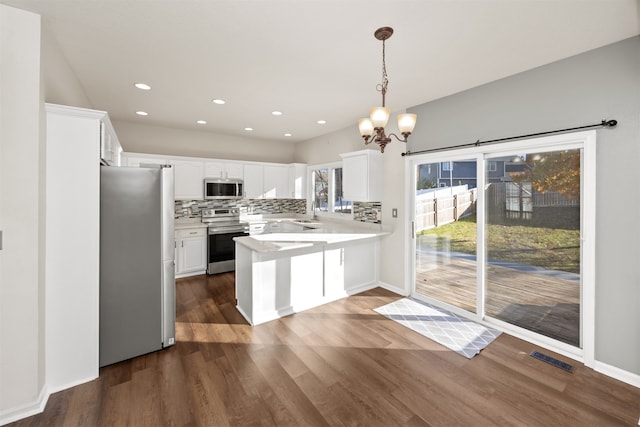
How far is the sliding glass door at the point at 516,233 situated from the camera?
8.32ft

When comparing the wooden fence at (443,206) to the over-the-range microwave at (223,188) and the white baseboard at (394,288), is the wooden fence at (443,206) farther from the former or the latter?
the over-the-range microwave at (223,188)

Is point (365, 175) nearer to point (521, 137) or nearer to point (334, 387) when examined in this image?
point (521, 137)

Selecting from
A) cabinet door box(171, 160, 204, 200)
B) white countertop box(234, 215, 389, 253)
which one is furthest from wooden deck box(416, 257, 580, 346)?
cabinet door box(171, 160, 204, 200)

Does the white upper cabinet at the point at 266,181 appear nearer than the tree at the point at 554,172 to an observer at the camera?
No

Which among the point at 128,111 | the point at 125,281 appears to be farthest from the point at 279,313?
the point at 128,111

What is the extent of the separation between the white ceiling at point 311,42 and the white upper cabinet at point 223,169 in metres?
1.72

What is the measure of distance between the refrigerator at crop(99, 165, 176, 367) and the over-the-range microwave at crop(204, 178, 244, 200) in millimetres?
2593

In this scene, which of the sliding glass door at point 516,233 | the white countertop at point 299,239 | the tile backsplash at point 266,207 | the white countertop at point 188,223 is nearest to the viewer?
the sliding glass door at point 516,233

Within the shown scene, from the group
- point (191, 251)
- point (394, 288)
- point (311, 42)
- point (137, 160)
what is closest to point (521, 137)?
point (311, 42)

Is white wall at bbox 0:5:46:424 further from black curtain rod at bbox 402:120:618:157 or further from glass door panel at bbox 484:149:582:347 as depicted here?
glass door panel at bbox 484:149:582:347

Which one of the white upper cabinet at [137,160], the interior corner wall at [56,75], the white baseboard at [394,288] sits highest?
the interior corner wall at [56,75]

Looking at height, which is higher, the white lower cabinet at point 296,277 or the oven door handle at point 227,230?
the oven door handle at point 227,230

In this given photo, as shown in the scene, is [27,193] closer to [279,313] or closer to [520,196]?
[279,313]

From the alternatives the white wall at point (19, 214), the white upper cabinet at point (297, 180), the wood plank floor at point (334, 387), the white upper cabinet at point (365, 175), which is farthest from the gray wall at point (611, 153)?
the white upper cabinet at point (297, 180)
